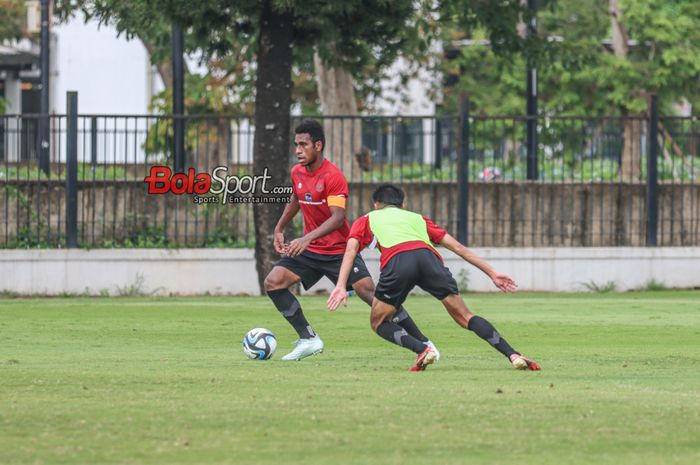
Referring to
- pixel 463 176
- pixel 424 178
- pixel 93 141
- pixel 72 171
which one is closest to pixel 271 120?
pixel 93 141

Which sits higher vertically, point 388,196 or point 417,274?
point 388,196

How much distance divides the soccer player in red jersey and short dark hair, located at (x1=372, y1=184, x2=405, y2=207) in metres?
0.97

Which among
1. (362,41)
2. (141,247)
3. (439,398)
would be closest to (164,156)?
(141,247)

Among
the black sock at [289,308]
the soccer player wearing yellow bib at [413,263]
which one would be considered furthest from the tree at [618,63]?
the soccer player wearing yellow bib at [413,263]

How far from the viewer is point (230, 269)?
75.9 ft

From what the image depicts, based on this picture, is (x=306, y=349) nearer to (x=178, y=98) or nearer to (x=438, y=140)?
(x=438, y=140)

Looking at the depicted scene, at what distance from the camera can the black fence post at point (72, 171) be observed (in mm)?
22531

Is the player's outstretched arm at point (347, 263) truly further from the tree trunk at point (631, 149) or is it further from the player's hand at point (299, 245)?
the tree trunk at point (631, 149)

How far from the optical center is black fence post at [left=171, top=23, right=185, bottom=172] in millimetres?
23219

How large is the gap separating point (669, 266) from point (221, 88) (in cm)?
1609

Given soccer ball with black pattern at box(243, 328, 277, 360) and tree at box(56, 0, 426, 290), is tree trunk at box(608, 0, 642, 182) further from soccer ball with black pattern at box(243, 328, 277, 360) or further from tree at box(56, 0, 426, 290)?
soccer ball with black pattern at box(243, 328, 277, 360)

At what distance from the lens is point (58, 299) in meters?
22.0

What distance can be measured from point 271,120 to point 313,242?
910 centimetres

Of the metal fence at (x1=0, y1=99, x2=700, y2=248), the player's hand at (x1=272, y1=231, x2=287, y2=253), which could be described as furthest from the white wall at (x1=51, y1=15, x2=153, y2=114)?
the player's hand at (x1=272, y1=231, x2=287, y2=253)
